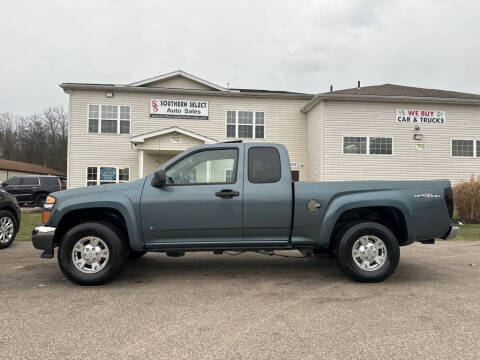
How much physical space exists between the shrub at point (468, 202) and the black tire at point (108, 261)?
12415mm

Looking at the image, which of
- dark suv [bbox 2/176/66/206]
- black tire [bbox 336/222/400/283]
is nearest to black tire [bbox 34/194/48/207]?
dark suv [bbox 2/176/66/206]

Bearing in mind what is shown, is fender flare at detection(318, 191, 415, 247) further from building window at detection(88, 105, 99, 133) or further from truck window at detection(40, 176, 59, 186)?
truck window at detection(40, 176, 59, 186)

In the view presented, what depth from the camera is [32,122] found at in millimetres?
64750

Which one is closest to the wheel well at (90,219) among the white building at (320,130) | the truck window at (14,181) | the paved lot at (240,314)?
the paved lot at (240,314)

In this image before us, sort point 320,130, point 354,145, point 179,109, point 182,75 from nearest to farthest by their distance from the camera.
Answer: point 320,130 → point 354,145 → point 179,109 → point 182,75

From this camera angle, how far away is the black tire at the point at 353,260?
4.73 meters

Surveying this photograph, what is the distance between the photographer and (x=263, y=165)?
4.89 m

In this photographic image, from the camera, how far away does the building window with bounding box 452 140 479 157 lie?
1811 centimetres

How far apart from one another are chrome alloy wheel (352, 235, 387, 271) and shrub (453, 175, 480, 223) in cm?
985

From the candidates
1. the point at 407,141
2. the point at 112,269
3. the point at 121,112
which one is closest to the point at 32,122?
the point at 121,112

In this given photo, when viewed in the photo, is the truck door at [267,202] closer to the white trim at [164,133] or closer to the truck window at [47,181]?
the white trim at [164,133]

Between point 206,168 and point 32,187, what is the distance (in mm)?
17438

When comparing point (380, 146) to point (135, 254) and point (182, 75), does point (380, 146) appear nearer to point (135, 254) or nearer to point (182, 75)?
point (182, 75)

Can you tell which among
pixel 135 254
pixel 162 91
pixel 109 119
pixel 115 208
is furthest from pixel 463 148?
pixel 115 208
